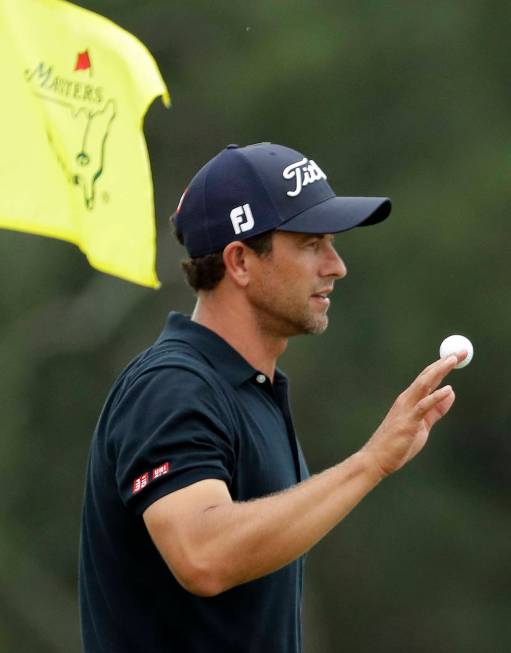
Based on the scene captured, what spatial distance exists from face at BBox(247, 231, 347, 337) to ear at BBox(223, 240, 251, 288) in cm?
2

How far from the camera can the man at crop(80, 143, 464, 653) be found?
348 centimetres

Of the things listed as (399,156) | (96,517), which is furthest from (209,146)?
(96,517)

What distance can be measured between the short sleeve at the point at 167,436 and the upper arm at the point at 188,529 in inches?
0.9

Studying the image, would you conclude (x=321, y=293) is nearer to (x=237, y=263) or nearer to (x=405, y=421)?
(x=237, y=263)

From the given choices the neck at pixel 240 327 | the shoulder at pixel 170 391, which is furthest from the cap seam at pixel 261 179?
the shoulder at pixel 170 391

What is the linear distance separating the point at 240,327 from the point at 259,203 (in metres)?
0.27

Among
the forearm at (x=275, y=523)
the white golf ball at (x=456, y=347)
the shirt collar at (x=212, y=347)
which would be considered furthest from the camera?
the shirt collar at (x=212, y=347)

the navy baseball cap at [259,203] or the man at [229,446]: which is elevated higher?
the navy baseball cap at [259,203]

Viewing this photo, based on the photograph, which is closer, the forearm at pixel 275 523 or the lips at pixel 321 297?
the forearm at pixel 275 523

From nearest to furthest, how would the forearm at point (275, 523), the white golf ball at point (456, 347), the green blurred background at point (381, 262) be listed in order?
the forearm at point (275, 523), the white golf ball at point (456, 347), the green blurred background at point (381, 262)

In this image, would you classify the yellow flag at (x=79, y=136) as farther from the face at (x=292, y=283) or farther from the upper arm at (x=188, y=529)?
the upper arm at (x=188, y=529)

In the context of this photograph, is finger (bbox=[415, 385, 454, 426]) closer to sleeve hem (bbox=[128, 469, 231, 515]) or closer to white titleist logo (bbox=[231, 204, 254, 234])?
sleeve hem (bbox=[128, 469, 231, 515])

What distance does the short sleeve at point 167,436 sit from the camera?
3.52 meters

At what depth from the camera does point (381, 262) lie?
1276cm
